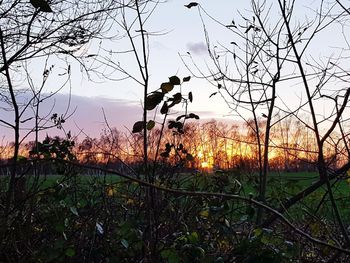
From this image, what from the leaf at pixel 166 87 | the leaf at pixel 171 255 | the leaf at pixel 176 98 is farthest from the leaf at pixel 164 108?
the leaf at pixel 171 255

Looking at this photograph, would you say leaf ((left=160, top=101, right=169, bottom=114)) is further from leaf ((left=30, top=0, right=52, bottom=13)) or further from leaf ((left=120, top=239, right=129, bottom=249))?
leaf ((left=30, top=0, right=52, bottom=13))

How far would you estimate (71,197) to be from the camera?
387 cm

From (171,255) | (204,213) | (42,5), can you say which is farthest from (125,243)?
(42,5)

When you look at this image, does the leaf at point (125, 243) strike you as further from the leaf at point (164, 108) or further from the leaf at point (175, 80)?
the leaf at point (175, 80)

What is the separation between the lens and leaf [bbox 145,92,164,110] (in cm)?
208

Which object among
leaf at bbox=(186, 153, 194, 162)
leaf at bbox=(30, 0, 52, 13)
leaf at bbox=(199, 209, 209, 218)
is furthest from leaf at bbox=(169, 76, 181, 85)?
leaf at bbox=(186, 153, 194, 162)

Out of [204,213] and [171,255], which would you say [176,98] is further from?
[204,213]

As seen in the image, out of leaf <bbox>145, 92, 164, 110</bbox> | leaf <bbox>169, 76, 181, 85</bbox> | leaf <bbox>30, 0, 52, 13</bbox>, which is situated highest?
leaf <bbox>30, 0, 52, 13</bbox>

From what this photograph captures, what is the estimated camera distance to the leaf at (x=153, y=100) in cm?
208

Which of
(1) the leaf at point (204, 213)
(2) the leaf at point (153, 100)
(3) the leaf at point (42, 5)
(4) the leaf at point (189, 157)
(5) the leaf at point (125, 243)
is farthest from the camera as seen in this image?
(4) the leaf at point (189, 157)

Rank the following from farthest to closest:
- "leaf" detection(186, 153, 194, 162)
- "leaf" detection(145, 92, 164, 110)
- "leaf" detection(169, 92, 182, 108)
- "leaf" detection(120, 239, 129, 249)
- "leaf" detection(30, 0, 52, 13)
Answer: "leaf" detection(186, 153, 194, 162) < "leaf" detection(120, 239, 129, 249) < "leaf" detection(169, 92, 182, 108) < "leaf" detection(145, 92, 164, 110) < "leaf" detection(30, 0, 52, 13)

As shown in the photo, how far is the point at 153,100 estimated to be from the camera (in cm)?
209

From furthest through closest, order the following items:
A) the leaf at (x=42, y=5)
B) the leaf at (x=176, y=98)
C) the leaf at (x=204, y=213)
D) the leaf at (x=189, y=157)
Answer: the leaf at (x=189, y=157) → the leaf at (x=204, y=213) → the leaf at (x=176, y=98) → the leaf at (x=42, y=5)

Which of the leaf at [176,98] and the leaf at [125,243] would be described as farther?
the leaf at [125,243]
